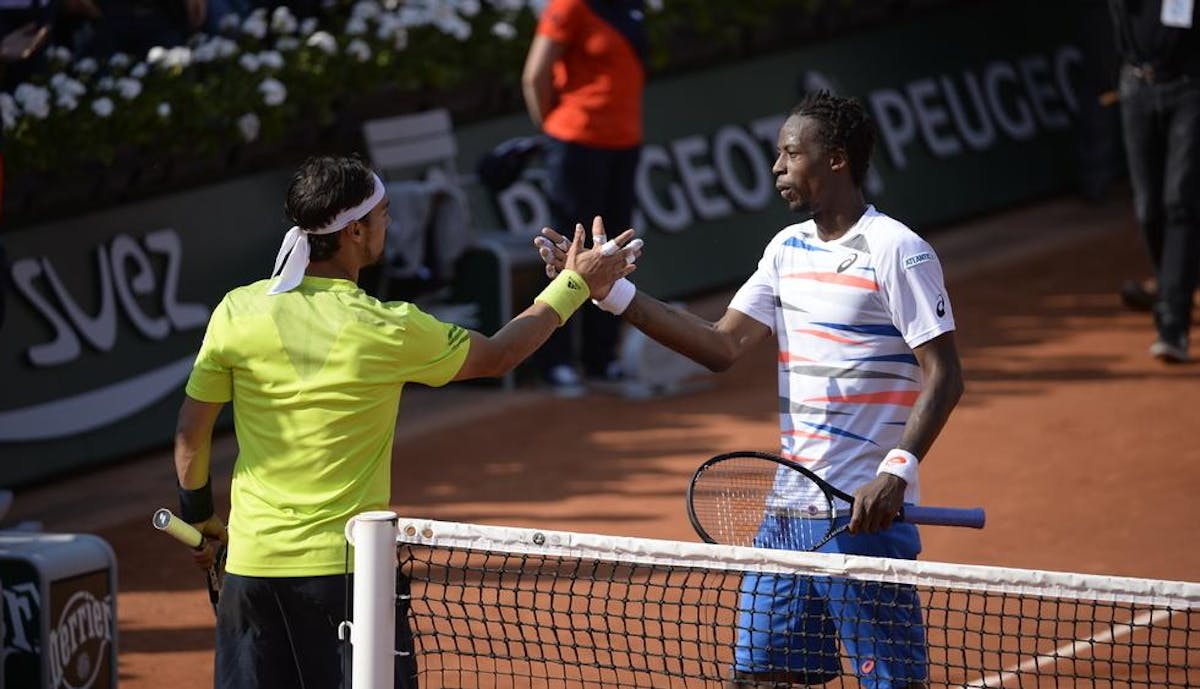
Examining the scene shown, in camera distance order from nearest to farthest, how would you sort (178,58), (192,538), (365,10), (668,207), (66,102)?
1. (192,538)
2. (66,102)
3. (178,58)
4. (365,10)
5. (668,207)

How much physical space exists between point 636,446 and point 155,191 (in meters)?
2.84

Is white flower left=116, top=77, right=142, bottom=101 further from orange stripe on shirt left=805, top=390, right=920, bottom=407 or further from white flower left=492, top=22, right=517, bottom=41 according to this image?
orange stripe on shirt left=805, top=390, right=920, bottom=407

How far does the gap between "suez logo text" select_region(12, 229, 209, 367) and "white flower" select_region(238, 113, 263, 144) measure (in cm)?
65

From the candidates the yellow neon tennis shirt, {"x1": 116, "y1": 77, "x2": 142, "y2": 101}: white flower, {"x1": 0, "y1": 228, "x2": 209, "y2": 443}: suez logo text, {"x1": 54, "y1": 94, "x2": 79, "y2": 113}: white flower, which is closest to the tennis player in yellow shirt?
the yellow neon tennis shirt

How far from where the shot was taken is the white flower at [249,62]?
10258 mm

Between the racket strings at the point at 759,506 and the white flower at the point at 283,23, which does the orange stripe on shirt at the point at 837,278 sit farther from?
the white flower at the point at 283,23

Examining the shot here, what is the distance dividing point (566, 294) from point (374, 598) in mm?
1008

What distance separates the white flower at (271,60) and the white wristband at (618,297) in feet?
18.7

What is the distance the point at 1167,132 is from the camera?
10.6m

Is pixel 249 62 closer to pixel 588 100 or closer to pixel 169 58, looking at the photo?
pixel 169 58

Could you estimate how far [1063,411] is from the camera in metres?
10.2

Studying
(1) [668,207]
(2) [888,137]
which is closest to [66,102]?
(1) [668,207]

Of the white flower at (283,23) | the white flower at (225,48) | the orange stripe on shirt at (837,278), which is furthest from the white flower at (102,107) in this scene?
the orange stripe on shirt at (837,278)

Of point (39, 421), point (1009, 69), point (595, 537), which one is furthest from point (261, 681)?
point (1009, 69)
